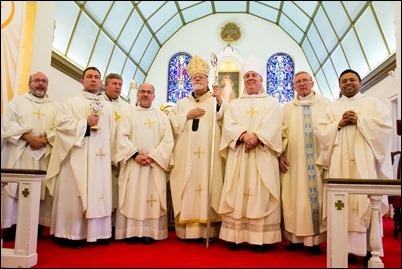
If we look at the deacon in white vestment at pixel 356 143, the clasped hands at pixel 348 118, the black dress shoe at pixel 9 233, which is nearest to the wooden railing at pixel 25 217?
the black dress shoe at pixel 9 233

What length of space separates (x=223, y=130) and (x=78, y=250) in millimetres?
1975

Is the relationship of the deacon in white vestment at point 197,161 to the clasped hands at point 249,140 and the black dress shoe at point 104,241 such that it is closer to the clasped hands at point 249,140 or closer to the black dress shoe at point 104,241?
the clasped hands at point 249,140

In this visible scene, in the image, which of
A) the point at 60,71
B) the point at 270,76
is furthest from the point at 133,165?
the point at 270,76

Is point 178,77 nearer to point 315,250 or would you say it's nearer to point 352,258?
point 315,250

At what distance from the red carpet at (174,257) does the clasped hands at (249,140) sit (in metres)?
1.08

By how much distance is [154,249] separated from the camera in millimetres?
4051

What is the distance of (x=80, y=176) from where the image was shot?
420 cm

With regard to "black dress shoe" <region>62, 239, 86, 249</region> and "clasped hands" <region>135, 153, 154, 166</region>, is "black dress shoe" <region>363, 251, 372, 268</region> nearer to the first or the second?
"clasped hands" <region>135, 153, 154, 166</region>

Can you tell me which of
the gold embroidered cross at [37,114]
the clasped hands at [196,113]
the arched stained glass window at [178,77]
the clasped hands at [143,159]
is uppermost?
the arched stained glass window at [178,77]

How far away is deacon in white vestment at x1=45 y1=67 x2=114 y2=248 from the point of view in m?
4.18

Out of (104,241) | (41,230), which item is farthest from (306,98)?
(41,230)

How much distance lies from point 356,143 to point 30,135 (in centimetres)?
350

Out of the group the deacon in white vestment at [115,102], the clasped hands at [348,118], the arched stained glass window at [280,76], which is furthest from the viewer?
the arched stained glass window at [280,76]

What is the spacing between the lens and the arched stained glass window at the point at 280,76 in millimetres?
5133
